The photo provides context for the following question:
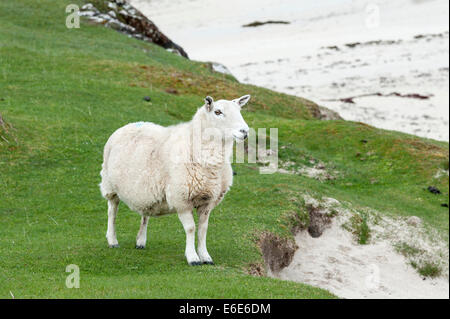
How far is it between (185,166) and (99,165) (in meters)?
12.7

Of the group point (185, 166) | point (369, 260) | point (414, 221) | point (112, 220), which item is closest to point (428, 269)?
point (369, 260)

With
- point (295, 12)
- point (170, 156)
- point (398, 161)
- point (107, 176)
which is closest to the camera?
point (170, 156)

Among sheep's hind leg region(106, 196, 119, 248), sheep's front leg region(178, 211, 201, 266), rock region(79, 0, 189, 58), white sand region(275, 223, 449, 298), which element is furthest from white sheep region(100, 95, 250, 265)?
rock region(79, 0, 189, 58)

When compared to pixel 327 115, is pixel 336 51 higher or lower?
higher

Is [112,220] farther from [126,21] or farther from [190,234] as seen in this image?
[126,21]

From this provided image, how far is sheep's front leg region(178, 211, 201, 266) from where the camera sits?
1469cm

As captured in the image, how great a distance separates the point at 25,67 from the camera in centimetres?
3894

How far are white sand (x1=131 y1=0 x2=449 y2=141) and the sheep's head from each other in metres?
36.4

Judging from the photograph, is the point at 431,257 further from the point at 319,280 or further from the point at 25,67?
the point at 25,67

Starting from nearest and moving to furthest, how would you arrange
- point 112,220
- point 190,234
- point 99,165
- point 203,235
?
point 190,234 < point 203,235 < point 112,220 < point 99,165

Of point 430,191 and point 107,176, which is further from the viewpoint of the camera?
point 430,191

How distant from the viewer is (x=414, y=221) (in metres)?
27.1
